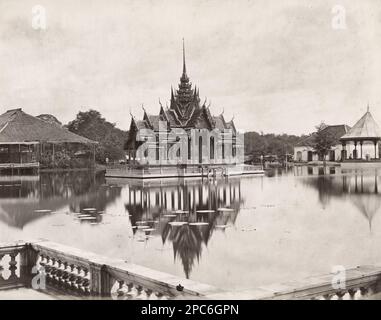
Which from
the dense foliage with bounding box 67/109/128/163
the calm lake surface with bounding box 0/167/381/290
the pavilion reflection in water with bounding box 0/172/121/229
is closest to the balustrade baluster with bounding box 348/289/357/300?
the calm lake surface with bounding box 0/167/381/290

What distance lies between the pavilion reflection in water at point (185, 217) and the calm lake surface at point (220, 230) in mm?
18

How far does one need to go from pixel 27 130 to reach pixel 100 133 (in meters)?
11.1

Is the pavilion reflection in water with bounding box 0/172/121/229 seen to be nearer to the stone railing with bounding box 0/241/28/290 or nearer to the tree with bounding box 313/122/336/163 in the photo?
the stone railing with bounding box 0/241/28/290

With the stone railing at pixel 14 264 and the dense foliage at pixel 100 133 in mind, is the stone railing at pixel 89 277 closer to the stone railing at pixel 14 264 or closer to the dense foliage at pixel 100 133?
the stone railing at pixel 14 264

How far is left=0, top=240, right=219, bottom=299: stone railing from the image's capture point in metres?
4.44

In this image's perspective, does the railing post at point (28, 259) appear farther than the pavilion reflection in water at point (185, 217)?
No

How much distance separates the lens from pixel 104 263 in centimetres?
527

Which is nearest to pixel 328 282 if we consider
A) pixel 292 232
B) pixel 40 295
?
pixel 40 295

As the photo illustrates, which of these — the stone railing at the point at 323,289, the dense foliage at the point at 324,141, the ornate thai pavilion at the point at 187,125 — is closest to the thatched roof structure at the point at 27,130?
the ornate thai pavilion at the point at 187,125

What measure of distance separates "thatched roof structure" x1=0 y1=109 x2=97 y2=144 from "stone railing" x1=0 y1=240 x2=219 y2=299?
3256 centimetres

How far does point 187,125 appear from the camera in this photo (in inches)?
1403

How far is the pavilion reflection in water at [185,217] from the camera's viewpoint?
28.2 feet

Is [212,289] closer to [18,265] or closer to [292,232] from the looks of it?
[18,265]

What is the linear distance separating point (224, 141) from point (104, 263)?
105ft
